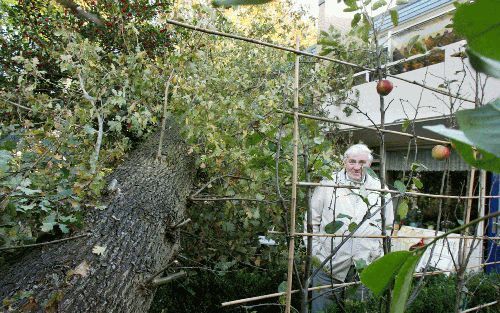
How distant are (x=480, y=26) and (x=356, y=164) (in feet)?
9.50

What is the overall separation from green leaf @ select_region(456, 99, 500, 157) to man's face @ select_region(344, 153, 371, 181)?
2.88m

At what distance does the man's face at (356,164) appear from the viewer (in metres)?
3.02

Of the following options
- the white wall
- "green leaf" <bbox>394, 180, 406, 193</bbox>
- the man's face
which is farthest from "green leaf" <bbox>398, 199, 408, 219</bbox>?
the white wall

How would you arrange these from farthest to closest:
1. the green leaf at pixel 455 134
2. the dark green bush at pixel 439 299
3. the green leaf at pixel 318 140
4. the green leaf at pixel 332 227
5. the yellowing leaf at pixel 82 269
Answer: the dark green bush at pixel 439 299 < the green leaf at pixel 318 140 < the green leaf at pixel 332 227 < the yellowing leaf at pixel 82 269 < the green leaf at pixel 455 134

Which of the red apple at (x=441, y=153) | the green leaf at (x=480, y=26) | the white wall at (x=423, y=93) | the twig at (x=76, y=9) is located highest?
the white wall at (x=423, y=93)

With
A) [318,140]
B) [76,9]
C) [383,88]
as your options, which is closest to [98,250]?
[76,9]

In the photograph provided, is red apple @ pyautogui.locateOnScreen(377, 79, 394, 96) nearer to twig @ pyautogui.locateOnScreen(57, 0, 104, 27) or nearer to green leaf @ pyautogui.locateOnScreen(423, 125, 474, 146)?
twig @ pyautogui.locateOnScreen(57, 0, 104, 27)

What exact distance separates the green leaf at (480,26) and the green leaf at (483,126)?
0.04 m

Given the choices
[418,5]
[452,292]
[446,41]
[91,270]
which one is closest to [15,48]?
[91,270]

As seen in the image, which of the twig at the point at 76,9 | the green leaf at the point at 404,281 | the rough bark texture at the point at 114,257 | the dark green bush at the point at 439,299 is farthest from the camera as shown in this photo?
the dark green bush at the point at 439,299

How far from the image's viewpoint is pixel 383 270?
375 mm

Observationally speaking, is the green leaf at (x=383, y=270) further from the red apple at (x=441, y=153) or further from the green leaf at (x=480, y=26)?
the red apple at (x=441, y=153)

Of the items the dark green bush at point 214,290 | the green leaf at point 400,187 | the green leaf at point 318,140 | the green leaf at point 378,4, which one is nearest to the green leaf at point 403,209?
the green leaf at point 400,187

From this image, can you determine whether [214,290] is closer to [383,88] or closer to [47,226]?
[47,226]
